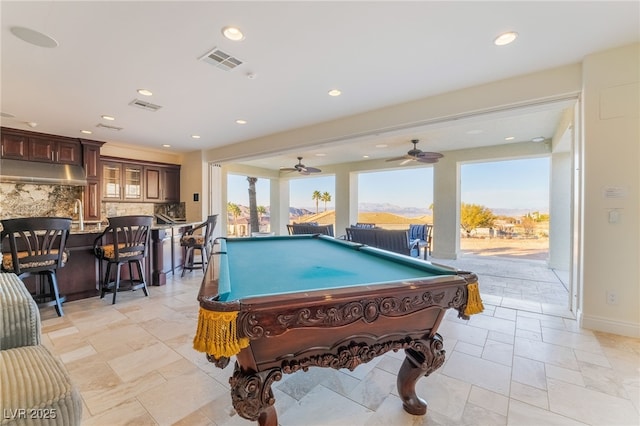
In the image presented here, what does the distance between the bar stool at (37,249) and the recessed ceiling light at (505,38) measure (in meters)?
4.57

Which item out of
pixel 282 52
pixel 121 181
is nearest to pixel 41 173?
pixel 121 181

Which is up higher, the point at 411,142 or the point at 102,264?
the point at 411,142

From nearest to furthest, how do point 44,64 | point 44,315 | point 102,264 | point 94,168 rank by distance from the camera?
point 44,64
point 44,315
point 102,264
point 94,168

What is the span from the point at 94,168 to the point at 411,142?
258 inches

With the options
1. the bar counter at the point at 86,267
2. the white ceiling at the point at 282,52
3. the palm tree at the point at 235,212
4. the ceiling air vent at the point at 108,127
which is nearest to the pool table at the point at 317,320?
the white ceiling at the point at 282,52

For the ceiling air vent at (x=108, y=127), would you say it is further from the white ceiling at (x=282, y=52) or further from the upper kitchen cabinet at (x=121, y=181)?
the upper kitchen cabinet at (x=121, y=181)

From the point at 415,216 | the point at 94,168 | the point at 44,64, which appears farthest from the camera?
the point at 415,216

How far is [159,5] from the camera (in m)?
1.91

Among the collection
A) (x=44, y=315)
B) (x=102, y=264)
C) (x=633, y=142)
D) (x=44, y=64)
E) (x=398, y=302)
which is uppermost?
(x=44, y=64)

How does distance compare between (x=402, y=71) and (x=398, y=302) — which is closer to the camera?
(x=398, y=302)

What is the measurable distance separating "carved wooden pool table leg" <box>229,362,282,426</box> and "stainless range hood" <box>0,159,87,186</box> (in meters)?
5.94

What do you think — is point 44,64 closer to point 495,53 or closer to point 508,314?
point 495,53

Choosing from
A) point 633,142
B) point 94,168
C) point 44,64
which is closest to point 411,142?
point 633,142

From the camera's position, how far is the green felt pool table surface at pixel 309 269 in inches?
52.4
